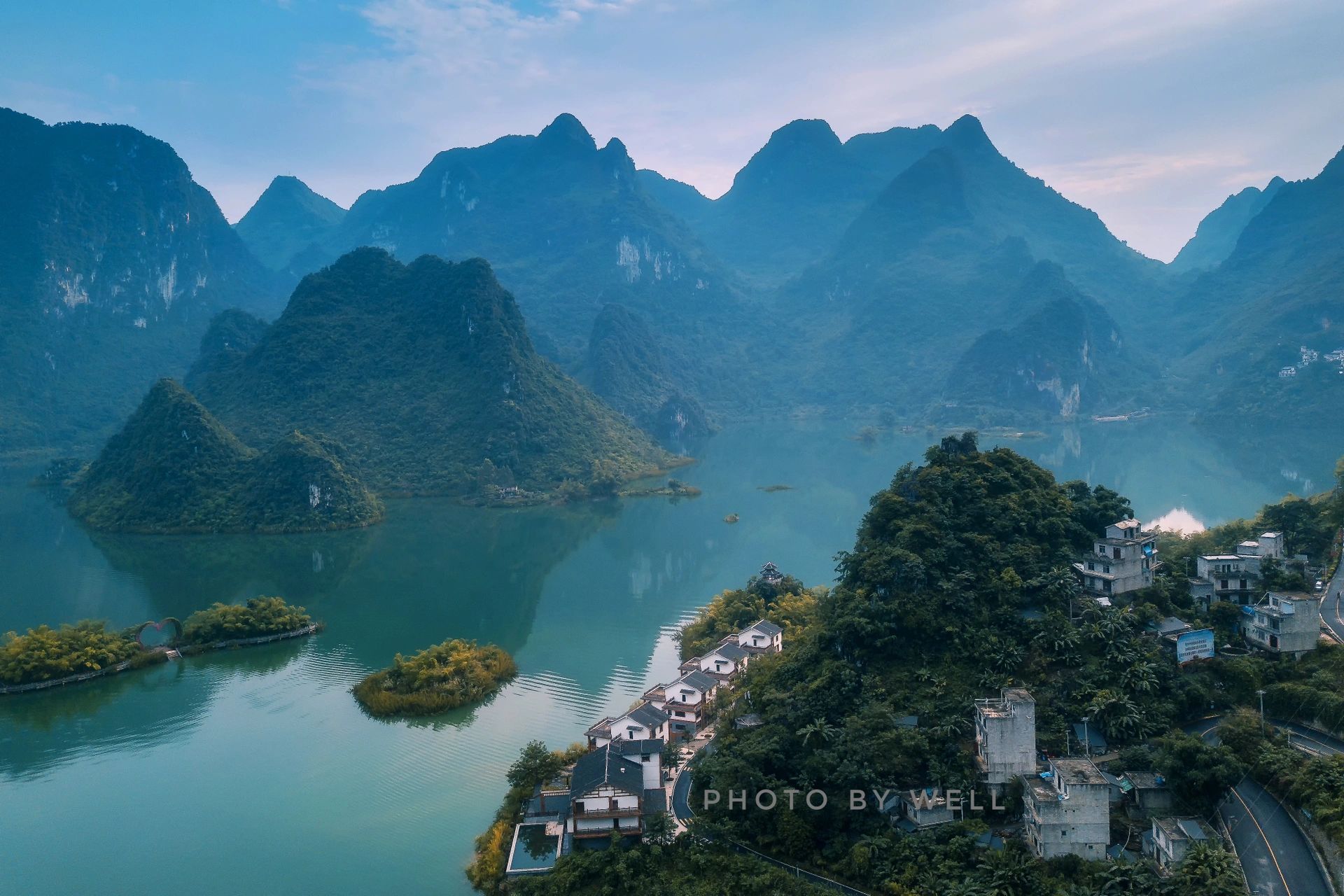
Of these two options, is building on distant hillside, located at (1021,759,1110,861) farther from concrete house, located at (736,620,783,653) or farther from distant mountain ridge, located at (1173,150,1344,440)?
distant mountain ridge, located at (1173,150,1344,440)

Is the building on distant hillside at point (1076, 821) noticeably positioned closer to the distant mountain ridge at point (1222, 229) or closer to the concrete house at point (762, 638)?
the concrete house at point (762, 638)

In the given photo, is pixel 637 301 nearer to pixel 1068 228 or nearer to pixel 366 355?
pixel 366 355

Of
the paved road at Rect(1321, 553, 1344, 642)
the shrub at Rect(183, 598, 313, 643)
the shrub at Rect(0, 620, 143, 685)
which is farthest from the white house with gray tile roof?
the shrub at Rect(0, 620, 143, 685)

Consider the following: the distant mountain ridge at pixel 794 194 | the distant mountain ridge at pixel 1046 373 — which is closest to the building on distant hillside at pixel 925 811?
the distant mountain ridge at pixel 1046 373

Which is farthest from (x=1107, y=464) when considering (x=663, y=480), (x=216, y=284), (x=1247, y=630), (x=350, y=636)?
(x=216, y=284)

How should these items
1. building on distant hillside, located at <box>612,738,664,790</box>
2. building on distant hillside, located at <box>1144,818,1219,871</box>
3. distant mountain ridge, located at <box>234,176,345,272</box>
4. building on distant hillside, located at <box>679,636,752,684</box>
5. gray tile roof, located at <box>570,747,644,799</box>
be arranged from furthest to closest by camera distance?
distant mountain ridge, located at <box>234,176,345,272</box>, building on distant hillside, located at <box>679,636,752,684</box>, building on distant hillside, located at <box>612,738,664,790</box>, gray tile roof, located at <box>570,747,644,799</box>, building on distant hillside, located at <box>1144,818,1219,871</box>

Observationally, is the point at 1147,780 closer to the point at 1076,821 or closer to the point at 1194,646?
the point at 1076,821
